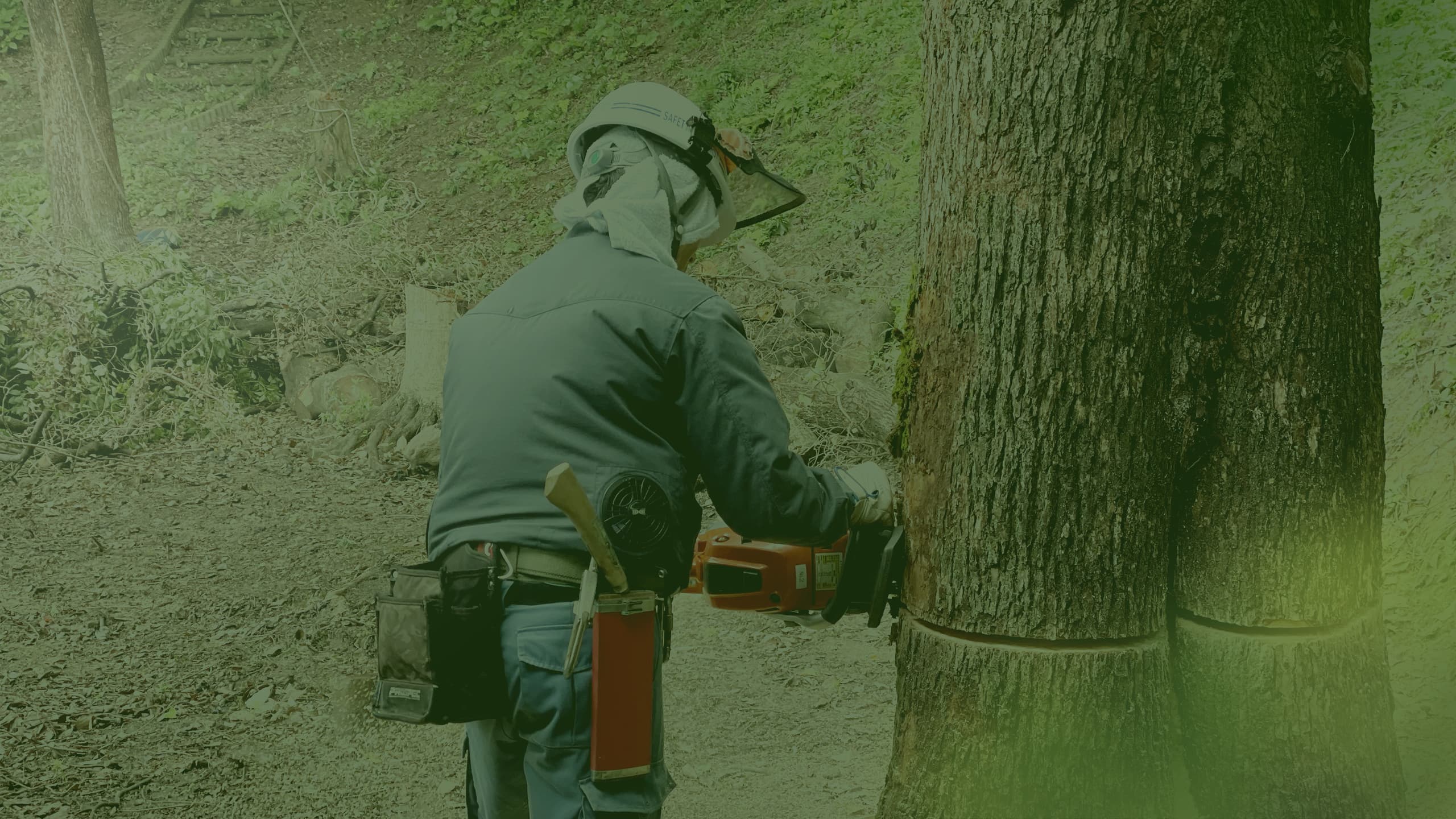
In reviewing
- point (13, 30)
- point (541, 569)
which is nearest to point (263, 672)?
point (541, 569)

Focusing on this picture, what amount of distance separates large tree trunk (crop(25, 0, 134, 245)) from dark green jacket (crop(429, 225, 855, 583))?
16.8 ft

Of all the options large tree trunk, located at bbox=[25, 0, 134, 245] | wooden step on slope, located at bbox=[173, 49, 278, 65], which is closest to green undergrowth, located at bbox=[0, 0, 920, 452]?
large tree trunk, located at bbox=[25, 0, 134, 245]

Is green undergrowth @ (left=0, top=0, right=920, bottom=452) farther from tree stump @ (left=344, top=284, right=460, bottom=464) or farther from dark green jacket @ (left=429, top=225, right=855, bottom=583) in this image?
dark green jacket @ (left=429, top=225, right=855, bottom=583)

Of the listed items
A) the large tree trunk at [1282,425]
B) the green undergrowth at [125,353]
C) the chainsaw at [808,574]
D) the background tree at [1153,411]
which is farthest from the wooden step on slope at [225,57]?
the large tree trunk at [1282,425]

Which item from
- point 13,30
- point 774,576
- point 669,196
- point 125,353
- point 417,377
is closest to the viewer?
point 669,196

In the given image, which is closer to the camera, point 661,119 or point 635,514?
point 635,514

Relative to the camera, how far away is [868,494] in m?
2.16

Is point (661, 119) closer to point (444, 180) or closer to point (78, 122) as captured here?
point (444, 180)

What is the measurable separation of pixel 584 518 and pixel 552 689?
15.0 inches

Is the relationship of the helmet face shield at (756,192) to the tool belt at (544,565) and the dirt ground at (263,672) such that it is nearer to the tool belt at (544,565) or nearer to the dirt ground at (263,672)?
the tool belt at (544,565)

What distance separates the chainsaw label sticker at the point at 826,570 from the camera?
2.28m

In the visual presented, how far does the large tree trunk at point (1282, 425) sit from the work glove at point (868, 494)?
1.83 feet

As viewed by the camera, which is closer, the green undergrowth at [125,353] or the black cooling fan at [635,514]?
the black cooling fan at [635,514]

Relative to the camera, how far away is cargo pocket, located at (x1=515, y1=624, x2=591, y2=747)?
1922 millimetres
